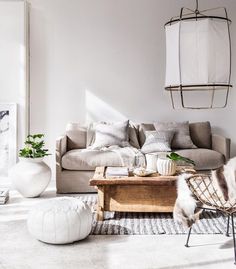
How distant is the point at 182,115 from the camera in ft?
19.2

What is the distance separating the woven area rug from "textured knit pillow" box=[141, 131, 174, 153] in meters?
1.27

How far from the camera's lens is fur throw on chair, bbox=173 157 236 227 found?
2.70m

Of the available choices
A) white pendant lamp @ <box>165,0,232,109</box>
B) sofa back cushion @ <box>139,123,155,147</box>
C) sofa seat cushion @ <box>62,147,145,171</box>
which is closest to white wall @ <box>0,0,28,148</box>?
sofa seat cushion @ <box>62,147,145,171</box>

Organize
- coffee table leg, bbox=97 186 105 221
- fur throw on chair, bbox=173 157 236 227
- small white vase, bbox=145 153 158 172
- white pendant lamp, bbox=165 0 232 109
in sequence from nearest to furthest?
1. fur throw on chair, bbox=173 157 236 227
2. white pendant lamp, bbox=165 0 232 109
3. coffee table leg, bbox=97 186 105 221
4. small white vase, bbox=145 153 158 172

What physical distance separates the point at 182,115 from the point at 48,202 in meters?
3.12

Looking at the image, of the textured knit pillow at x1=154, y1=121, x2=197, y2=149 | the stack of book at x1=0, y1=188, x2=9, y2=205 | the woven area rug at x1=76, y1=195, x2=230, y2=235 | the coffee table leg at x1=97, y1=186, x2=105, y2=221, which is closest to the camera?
the woven area rug at x1=76, y1=195, x2=230, y2=235

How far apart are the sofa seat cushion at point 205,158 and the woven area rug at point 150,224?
2.95 ft

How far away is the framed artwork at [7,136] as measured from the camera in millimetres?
5512

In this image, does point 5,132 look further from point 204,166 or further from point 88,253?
point 88,253

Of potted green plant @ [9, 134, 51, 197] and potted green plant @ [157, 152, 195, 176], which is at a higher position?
potted green plant @ [157, 152, 195, 176]

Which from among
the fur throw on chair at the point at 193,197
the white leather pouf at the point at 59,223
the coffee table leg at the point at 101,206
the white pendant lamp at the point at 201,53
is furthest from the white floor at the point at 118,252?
the white pendant lamp at the point at 201,53

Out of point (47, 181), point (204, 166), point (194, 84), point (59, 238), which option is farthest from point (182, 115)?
point (59, 238)

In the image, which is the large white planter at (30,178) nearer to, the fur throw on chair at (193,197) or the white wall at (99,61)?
the white wall at (99,61)

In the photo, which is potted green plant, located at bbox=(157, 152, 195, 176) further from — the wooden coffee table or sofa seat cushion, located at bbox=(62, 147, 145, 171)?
sofa seat cushion, located at bbox=(62, 147, 145, 171)
